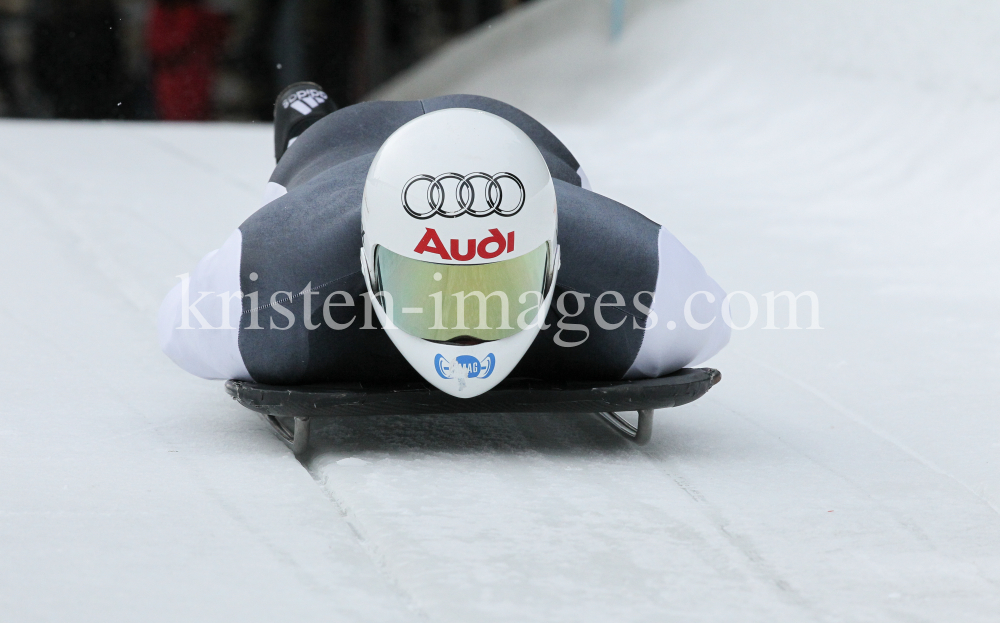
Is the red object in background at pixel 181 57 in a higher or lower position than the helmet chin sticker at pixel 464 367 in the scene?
higher

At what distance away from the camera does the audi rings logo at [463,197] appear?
2547mm

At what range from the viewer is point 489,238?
100 inches

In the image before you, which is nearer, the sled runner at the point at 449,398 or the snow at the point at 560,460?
the snow at the point at 560,460

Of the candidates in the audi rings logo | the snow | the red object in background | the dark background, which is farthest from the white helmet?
the dark background

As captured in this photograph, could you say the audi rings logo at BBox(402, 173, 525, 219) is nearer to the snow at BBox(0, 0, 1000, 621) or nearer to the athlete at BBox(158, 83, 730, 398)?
the athlete at BBox(158, 83, 730, 398)

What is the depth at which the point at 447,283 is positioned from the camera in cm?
256

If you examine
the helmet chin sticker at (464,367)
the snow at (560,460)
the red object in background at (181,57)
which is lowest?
the snow at (560,460)

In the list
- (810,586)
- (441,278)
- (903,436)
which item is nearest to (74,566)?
(441,278)

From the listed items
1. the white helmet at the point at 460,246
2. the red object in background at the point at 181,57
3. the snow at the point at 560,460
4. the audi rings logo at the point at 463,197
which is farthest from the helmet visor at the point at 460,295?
the red object in background at the point at 181,57

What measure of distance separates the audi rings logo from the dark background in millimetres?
9093

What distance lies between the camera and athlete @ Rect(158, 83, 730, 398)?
→ 2.57 m

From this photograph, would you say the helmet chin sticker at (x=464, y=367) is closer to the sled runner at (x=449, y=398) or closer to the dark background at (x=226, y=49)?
the sled runner at (x=449, y=398)

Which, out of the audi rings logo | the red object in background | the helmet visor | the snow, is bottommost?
the snow

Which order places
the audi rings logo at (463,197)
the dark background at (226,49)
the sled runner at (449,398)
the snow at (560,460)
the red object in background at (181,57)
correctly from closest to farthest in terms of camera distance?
the snow at (560,460)
the audi rings logo at (463,197)
the sled runner at (449,398)
the red object in background at (181,57)
the dark background at (226,49)
